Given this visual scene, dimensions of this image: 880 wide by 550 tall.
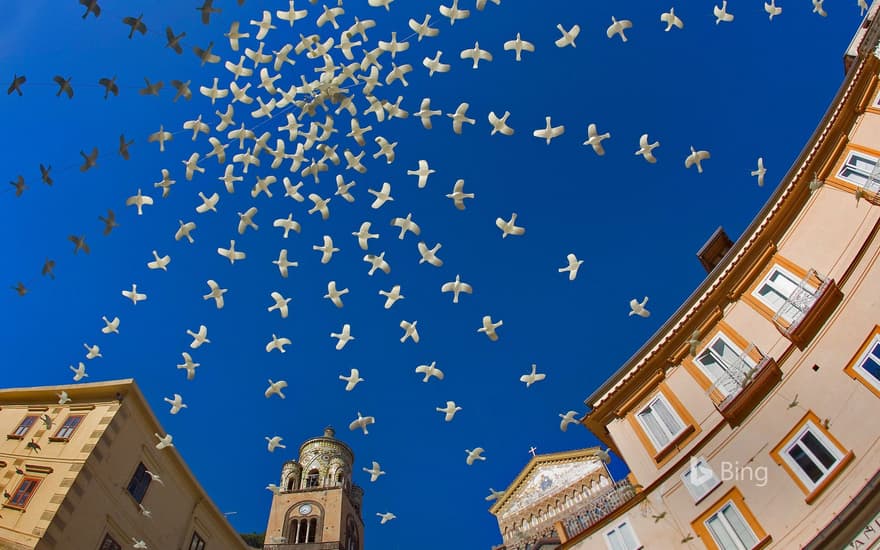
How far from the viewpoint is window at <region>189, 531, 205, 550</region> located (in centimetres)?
2643

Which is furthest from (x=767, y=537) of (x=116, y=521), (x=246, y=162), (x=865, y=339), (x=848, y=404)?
(x=116, y=521)

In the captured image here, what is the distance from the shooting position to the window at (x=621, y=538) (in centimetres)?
1667

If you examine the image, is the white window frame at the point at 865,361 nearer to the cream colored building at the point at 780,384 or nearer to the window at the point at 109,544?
the cream colored building at the point at 780,384

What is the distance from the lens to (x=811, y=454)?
1323cm

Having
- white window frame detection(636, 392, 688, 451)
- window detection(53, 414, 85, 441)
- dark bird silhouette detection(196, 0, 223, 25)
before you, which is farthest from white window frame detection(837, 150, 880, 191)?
window detection(53, 414, 85, 441)

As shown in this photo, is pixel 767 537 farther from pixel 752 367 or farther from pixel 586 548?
pixel 586 548

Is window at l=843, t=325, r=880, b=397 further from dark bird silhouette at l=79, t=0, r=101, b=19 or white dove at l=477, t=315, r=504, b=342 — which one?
dark bird silhouette at l=79, t=0, r=101, b=19

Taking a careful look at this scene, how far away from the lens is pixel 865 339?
13156mm

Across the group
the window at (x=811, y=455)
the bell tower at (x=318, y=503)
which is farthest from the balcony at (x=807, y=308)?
the bell tower at (x=318, y=503)

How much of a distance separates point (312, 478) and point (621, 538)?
215 feet

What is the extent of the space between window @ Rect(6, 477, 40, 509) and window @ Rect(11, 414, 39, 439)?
11.7 ft

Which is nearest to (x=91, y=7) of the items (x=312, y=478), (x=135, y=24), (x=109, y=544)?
(x=135, y=24)

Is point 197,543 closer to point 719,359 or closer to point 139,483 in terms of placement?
point 139,483

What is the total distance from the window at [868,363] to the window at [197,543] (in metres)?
28.2
